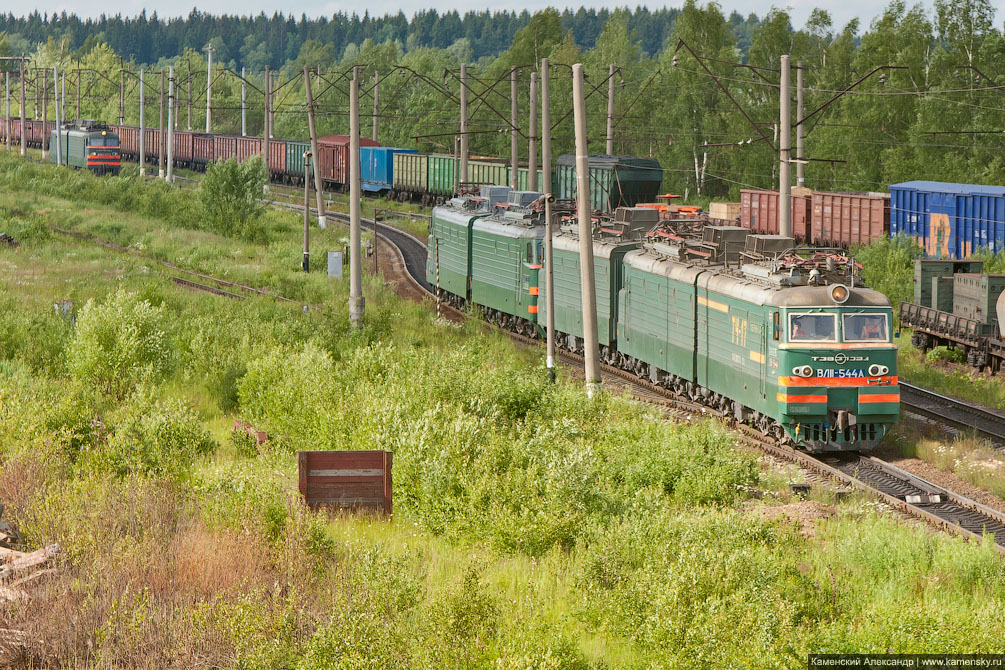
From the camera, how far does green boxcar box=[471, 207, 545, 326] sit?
30.8m

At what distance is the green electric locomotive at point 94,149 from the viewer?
263ft

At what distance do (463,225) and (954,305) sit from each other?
14.2m

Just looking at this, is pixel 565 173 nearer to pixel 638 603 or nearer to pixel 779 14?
pixel 779 14

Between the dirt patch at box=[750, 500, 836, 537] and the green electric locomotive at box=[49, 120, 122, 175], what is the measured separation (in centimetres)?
7190

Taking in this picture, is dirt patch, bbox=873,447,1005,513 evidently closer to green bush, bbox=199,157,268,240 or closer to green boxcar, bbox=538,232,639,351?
green boxcar, bbox=538,232,639,351

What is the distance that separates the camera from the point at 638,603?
10.9 metres

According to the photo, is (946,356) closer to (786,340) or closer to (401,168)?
(786,340)

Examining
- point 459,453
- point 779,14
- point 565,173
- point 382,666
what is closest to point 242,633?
point 382,666

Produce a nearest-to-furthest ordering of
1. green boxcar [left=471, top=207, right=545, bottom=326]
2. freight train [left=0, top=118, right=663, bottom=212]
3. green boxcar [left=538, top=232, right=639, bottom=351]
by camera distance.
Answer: green boxcar [left=538, top=232, right=639, bottom=351] < green boxcar [left=471, top=207, right=545, bottom=326] < freight train [left=0, top=118, right=663, bottom=212]

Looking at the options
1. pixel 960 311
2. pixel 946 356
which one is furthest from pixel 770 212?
pixel 946 356

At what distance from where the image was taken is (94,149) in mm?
80188

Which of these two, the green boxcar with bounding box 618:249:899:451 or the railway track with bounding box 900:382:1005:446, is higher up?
the green boxcar with bounding box 618:249:899:451

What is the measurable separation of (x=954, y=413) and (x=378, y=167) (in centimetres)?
5318

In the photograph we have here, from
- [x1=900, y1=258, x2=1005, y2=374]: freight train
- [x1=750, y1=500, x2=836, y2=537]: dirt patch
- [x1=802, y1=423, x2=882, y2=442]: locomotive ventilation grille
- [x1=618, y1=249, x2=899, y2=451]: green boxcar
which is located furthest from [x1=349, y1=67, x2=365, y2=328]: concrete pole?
[x1=900, y1=258, x2=1005, y2=374]: freight train
